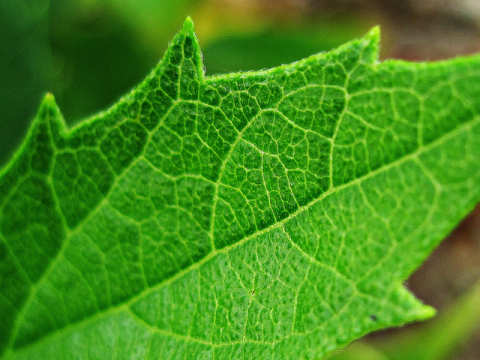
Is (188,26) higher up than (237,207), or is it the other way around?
(188,26)

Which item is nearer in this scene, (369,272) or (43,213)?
(369,272)

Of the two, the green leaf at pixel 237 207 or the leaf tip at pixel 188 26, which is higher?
the leaf tip at pixel 188 26

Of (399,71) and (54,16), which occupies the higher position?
(54,16)

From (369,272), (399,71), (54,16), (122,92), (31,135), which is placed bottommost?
(369,272)

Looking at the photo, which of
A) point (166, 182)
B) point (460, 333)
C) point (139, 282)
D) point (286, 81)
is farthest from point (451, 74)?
point (460, 333)

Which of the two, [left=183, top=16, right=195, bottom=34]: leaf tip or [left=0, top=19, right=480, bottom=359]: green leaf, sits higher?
[left=183, top=16, right=195, bottom=34]: leaf tip

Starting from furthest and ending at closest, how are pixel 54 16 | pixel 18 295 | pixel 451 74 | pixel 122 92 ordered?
1. pixel 122 92
2. pixel 54 16
3. pixel 18 295
4. pixel 451 74

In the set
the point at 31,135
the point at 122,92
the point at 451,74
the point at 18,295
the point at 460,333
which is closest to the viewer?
the point at 451,74

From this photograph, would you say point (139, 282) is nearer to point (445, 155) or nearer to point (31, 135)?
point (31, 135)
